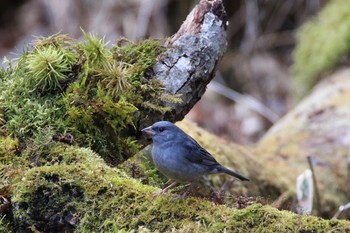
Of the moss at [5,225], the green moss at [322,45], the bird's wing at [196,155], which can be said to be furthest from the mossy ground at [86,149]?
the green moss at [322,45]

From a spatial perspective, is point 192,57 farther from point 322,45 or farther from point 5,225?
point 322,45

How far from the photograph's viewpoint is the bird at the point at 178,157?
373cm

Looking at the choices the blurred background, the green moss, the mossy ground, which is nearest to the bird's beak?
the mossy ground

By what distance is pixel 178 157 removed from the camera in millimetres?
3762

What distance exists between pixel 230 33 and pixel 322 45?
3122mm

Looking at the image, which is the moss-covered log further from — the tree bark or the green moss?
the green moss

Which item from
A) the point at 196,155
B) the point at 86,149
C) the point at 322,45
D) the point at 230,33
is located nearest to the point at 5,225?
the point at 86,149

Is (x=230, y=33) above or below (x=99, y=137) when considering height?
above

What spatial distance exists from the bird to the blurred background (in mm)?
5977

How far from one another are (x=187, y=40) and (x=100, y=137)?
915 mm

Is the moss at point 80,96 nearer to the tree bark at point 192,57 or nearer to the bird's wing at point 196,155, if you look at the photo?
the tree bark at point 192,57

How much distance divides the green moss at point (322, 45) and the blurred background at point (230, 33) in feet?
4.36

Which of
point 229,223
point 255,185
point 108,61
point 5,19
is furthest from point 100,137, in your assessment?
point 5,19

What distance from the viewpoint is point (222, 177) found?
5887 millimetres
